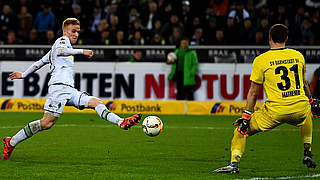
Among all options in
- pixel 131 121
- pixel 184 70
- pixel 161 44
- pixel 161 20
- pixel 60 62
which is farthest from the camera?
pixel 161 20

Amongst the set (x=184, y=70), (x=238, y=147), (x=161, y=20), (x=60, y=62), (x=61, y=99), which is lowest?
(x=238, y=147)

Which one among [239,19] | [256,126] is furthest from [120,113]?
[256,126]

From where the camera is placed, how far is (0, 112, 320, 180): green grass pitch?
8.74 m

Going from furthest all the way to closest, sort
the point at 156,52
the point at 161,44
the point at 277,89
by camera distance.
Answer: the point at 161,44 < the point at 156,52 < the point at 277,89

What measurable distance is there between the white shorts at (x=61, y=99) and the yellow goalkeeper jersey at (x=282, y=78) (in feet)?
9.13

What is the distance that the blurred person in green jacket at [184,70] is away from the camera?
63.9 ft

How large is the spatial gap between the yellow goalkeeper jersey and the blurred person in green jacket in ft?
35.8

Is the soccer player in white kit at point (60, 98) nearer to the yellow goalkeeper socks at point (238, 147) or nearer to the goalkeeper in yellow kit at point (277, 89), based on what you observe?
the yellow goalkeeper socks at point (238, 147)

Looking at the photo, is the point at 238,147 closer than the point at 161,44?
Yes

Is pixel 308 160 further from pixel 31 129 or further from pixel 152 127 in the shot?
pixel 31 129

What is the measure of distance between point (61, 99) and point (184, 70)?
9.83 meters

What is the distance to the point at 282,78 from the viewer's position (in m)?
8.40

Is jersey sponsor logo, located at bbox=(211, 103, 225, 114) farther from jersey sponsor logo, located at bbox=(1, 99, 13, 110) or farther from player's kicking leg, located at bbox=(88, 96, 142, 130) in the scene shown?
player's kicking leg, located at bbox=(88, 96, 142, 130)

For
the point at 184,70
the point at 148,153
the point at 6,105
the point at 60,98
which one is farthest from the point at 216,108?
the point at 60,98
